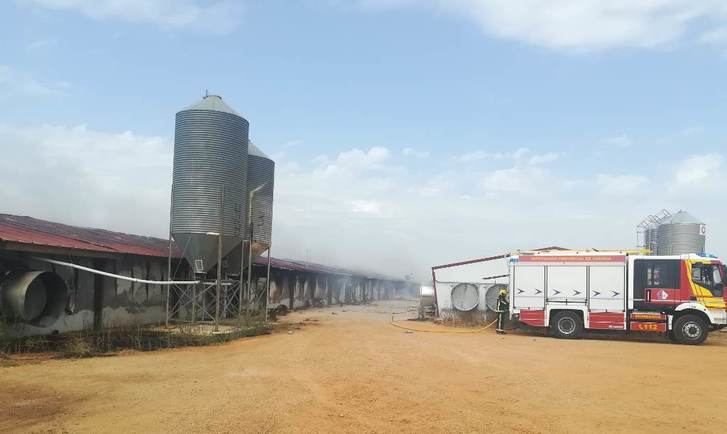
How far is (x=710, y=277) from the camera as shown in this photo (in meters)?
19.6

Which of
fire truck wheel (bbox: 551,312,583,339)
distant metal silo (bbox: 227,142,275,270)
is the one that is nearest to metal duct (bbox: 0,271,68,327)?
distant metal silo (bbox: 227,142,275,270)

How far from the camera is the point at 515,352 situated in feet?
52.4

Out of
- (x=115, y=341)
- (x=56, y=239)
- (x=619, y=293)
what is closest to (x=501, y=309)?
(x=619, y=293)

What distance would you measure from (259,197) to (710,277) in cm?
1637

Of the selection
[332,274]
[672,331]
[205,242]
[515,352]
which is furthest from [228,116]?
[332,274]

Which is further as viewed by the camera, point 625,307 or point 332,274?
point 332,274

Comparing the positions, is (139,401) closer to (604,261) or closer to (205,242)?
(205,242)

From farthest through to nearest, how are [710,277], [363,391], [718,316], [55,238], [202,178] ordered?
1. [710,277]
2. [718,316]
3. [202,178]
4. [55,238]
5. [363,391]

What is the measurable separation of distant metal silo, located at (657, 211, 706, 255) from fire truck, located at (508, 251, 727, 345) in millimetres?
13802

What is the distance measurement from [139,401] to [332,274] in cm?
3698

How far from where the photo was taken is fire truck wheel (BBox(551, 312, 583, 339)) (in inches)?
826

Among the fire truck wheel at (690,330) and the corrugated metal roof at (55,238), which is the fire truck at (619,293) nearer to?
the fire truck wheel at (690,330)

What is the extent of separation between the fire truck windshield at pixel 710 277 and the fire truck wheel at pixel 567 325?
4.08m

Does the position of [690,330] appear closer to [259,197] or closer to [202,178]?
[259,197]
